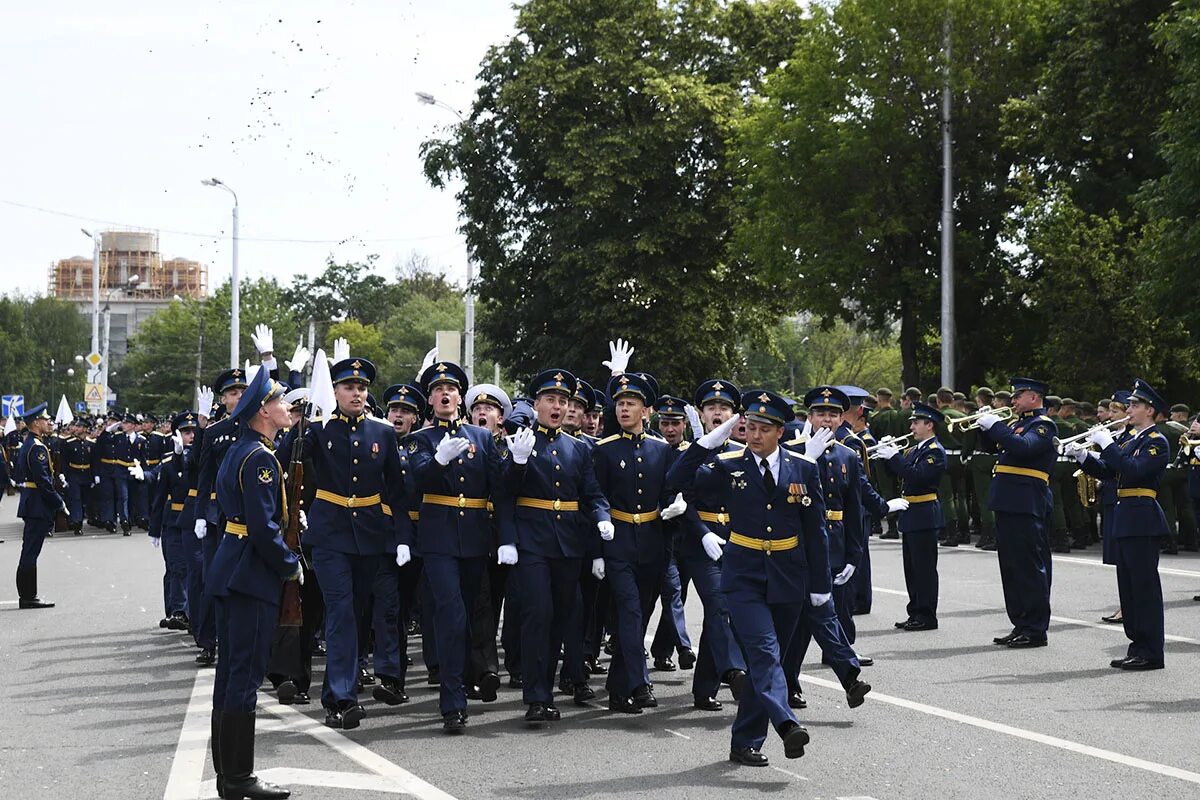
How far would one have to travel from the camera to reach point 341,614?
9.51 metres

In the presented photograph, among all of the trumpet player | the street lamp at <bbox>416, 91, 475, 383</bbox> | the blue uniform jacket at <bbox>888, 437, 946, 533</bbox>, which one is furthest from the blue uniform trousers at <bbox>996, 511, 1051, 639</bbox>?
the street lamp at <bbox>416, 91, 475, 383</bbox>

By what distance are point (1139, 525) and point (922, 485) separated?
2.33 meters

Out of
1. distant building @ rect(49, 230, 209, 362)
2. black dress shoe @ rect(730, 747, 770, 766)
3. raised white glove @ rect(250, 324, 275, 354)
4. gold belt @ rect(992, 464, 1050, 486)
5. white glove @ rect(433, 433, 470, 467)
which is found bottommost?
black dress shoe @ rect(730, 747, 770, 766)

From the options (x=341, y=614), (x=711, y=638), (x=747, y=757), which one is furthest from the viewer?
(x=711, y=638)

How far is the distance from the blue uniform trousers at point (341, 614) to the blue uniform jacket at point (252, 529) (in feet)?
5.52

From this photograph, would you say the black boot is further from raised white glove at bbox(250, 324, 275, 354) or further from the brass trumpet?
the brass trumpet

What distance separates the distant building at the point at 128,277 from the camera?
157 meters

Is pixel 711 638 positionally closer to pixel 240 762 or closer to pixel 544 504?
pixel 544 504

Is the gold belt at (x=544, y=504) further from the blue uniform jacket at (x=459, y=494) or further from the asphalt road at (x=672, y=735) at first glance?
the asphalt road at (x=672, y=735)

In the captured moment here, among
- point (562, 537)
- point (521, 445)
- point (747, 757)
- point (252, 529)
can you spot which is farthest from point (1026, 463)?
point (252, 529)

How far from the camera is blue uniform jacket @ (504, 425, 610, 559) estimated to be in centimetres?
980

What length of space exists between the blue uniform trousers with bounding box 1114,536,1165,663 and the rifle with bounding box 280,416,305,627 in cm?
626

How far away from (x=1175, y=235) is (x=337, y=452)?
21.2m

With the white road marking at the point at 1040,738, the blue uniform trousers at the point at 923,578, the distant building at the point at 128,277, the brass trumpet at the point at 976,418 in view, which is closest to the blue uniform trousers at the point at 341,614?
the white road marking at the point at 1040,738
